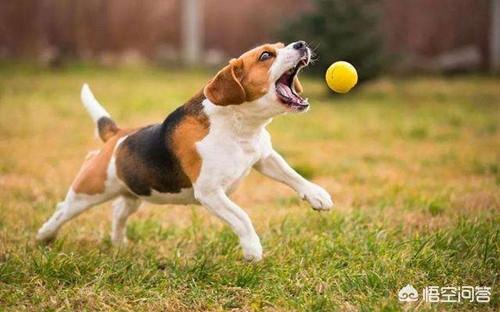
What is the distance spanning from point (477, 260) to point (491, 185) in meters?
2.34

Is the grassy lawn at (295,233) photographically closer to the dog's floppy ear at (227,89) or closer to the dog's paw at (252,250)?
the dog's paw at (252,250)

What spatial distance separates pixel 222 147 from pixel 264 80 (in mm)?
424

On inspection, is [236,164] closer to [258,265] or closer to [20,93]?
[258,265]

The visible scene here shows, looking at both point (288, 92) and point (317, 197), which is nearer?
point (288, 92)

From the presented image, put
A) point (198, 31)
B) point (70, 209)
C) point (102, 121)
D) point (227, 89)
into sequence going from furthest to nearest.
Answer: point (198, 31), point (102, 121), point (70, 209), point (227, 89)

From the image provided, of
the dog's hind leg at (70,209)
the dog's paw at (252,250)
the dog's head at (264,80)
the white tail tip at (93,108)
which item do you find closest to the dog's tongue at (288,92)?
the dog's head at (264,80)

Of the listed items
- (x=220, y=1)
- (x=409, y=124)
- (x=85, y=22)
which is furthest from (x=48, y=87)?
(x=409, y=124)

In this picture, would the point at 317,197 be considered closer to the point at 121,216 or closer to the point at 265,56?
the point at 265,56

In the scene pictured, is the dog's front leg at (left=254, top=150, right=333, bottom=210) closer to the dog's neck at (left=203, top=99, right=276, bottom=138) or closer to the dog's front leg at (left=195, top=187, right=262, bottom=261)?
the dog's neck at (left=203, top=99, right=276, bottom=138)

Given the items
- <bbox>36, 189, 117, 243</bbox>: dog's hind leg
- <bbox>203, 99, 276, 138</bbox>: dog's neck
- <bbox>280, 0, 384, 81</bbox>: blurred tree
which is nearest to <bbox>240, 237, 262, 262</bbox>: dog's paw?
<bbox>203, 99, 276, 138</bbox>: dog's neck

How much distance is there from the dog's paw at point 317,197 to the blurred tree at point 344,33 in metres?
8.53

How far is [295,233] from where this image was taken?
176 inches

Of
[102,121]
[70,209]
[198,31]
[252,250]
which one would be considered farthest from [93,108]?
[198,31]

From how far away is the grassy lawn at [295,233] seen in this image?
11.3 feet
